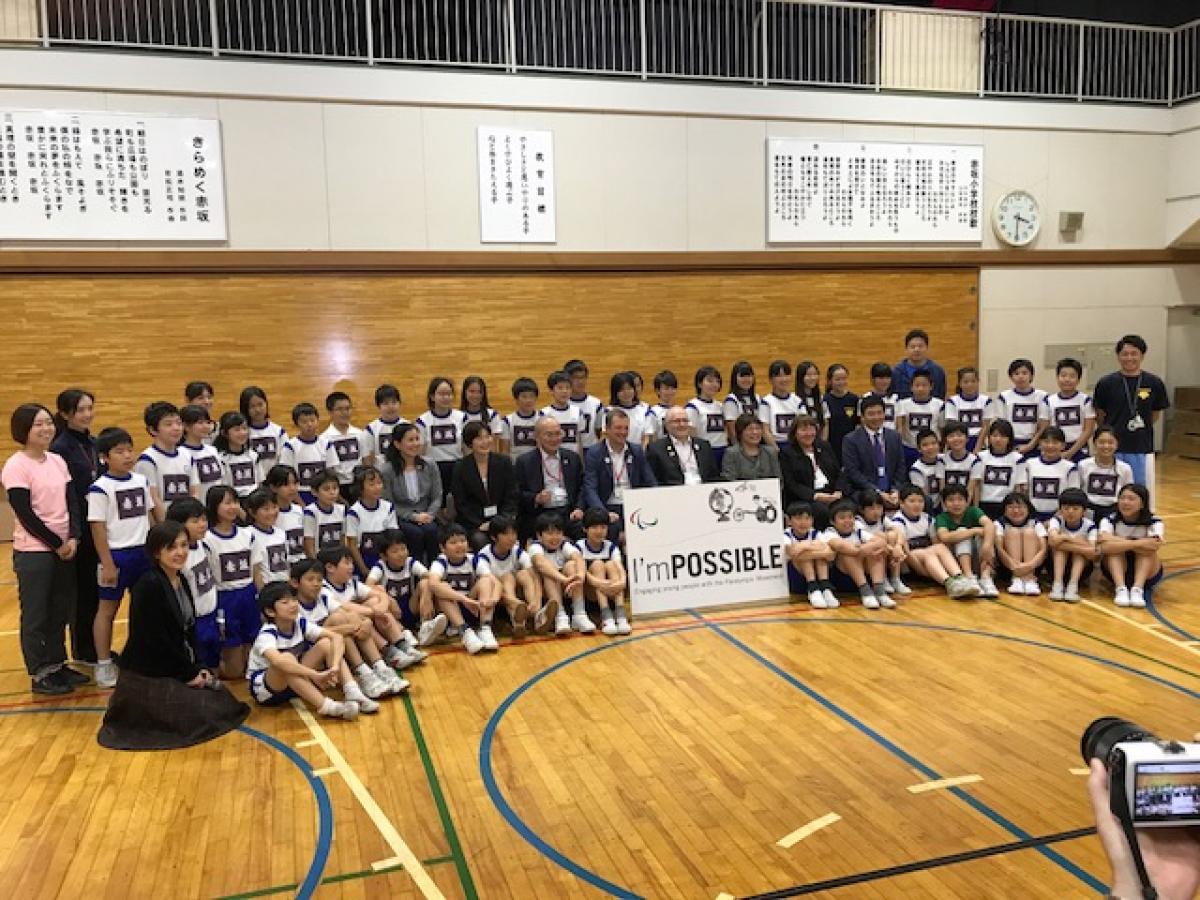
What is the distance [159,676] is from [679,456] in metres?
4.18

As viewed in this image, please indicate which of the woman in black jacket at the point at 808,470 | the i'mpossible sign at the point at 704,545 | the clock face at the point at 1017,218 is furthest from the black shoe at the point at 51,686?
the clock face at the point at 1017,218

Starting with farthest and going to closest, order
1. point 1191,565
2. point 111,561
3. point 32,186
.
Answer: point 32,186
point 1191,565
point 111,561

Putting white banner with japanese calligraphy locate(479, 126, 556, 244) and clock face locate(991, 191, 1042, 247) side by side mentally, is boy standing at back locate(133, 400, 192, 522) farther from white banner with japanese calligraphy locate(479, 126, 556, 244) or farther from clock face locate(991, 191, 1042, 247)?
clock face locate(991, 191, 1042, 247)

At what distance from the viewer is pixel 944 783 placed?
163 inches

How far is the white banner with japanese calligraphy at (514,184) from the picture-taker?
10.5m

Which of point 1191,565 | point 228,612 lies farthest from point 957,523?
point 228,612

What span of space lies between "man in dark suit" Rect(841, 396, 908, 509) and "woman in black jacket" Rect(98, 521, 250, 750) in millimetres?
5169

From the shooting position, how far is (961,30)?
40.4ft

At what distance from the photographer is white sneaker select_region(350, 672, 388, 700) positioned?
211 inches

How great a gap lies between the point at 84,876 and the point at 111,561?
238 cm

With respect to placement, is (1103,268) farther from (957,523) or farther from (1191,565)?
(957,523)

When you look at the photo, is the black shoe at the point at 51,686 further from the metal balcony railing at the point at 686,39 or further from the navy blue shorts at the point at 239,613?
the metal balcony railing at the point at 686,39

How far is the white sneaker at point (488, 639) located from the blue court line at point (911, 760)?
1.53m

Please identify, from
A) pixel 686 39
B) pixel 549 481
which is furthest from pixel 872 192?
pixel 549 481
